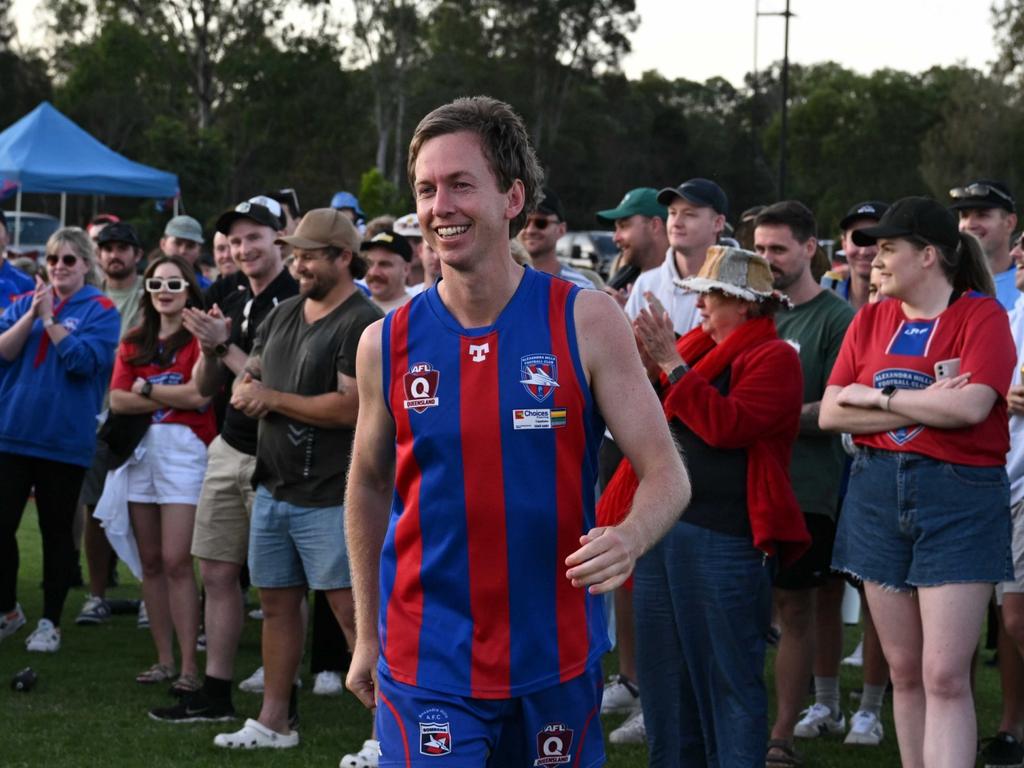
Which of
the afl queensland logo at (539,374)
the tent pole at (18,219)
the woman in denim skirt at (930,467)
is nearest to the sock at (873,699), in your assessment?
the woman in denim skirt at (930,467)

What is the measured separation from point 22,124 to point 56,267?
15198 millimetres

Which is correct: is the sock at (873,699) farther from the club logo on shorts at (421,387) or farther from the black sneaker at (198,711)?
the club logo on shorts at (421,387)

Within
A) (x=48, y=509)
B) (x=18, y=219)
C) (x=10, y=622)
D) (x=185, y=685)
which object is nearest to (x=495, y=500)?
(x=185, y=685)

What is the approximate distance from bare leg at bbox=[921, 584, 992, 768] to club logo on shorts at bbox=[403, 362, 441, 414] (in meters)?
2.52

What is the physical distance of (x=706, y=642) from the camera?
5520 mm

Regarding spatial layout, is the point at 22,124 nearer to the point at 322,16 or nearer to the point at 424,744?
the point at 424,744

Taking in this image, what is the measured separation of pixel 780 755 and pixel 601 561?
3863 millimetres

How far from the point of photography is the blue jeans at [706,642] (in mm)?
5480

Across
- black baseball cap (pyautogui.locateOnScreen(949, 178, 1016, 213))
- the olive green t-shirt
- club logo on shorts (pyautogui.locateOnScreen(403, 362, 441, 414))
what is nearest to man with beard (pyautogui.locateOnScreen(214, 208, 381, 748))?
the olive green t-shirt

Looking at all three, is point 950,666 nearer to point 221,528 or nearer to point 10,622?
point 221,528

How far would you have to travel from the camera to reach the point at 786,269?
6957 millimetres

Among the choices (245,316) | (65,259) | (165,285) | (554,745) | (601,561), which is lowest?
(554,745)

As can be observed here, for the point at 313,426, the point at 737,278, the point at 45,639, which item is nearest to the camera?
the point at 737,278

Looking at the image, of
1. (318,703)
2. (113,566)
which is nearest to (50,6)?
(113,566)
